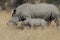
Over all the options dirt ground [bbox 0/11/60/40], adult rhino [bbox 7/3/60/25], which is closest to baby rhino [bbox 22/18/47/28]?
dirt ground [bbox 0/11/60/40]

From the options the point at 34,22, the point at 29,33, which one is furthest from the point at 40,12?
the point at 29,33

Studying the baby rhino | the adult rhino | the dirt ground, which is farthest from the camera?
the adult rhino

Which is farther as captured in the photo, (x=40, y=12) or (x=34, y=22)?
(x=40, y=12)

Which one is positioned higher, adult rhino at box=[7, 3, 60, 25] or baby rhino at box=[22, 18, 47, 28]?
adult rhino at box=[7, 3, 60, 25]

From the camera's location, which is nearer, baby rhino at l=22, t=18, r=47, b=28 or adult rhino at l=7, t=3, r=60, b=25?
baby rhino at l=22, t=18, r=47, b=28

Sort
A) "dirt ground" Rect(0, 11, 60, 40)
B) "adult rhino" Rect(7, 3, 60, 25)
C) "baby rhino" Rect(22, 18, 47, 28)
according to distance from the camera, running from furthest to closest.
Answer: "adult rhino" Rect(7, 3, 60, 25)
"baby rhino" Rect(22, 18, 47, 28)
"dirt ground" Rect(0, 11, 60, 40)

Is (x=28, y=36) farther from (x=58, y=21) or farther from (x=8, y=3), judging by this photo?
(x=8, y=3)

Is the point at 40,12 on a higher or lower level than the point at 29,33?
higher

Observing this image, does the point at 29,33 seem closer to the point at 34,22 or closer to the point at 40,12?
the point at 34,22

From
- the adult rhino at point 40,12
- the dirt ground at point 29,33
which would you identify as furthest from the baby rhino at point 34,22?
the adult rhino at point 40,12

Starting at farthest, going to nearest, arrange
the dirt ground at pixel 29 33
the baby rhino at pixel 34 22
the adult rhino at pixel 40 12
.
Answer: the adult rhino at pixel 40 12
the baby rhino at pixel 34 22
the dirt ground at pixel 29 33

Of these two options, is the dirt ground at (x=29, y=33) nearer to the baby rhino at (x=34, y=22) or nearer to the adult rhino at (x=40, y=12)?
the baby rhino at (x=34, y=22)

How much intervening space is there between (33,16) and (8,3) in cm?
314

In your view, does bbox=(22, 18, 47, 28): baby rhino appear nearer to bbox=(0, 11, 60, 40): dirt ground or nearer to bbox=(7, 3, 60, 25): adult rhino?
bbox=(0, 11, 60, 40): dirt ground
